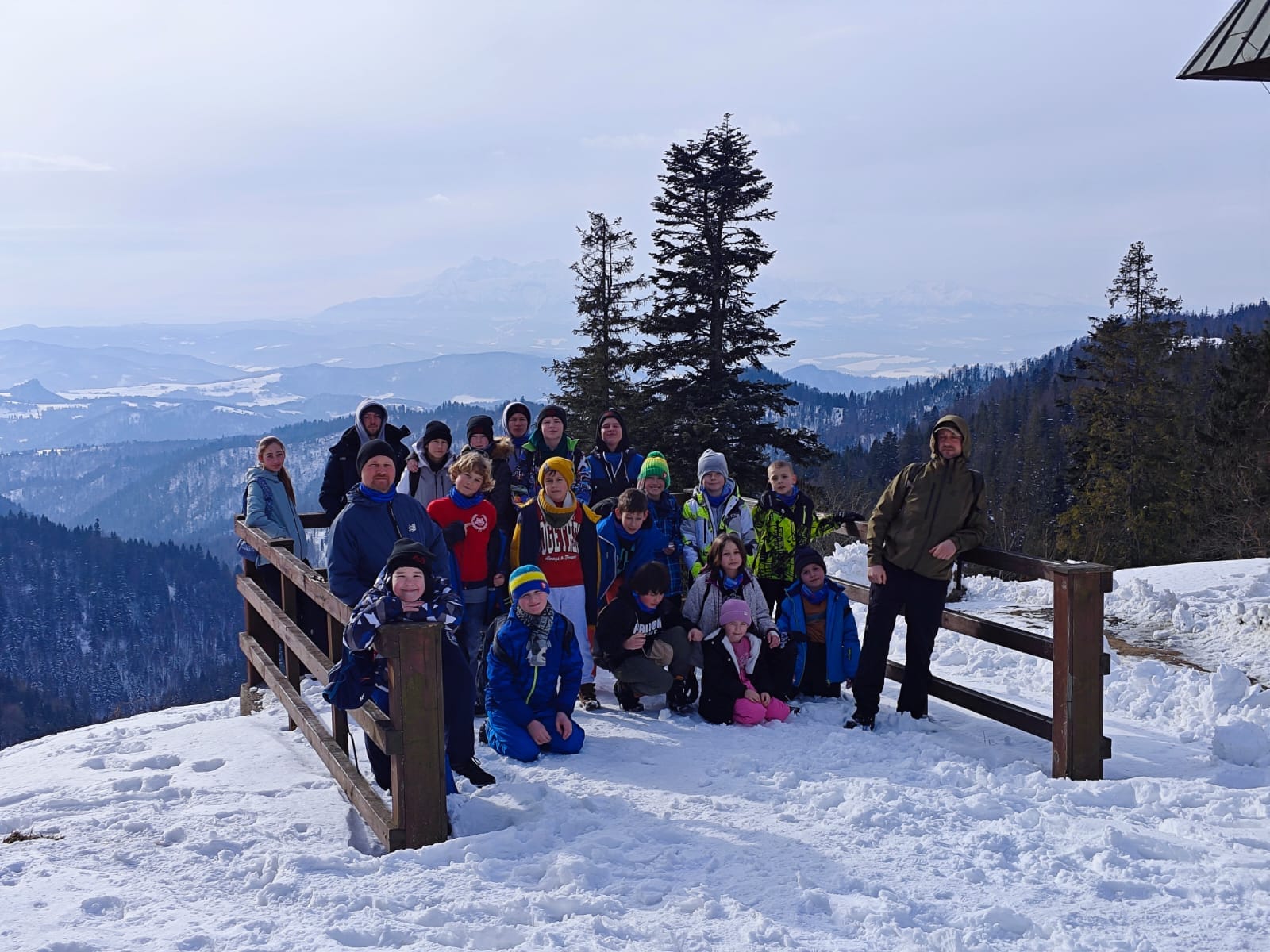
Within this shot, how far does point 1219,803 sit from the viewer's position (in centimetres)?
471

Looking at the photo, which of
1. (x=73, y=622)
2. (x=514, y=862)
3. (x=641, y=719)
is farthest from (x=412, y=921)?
(x=73, y=622)

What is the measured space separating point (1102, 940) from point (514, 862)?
91.4 inches

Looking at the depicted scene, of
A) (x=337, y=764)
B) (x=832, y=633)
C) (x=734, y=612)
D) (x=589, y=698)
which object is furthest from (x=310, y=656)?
(x=832, y=633)

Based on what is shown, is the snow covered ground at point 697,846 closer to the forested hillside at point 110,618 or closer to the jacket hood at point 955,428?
the jacket hood at point 955,428

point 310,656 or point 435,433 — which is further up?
point 435,433

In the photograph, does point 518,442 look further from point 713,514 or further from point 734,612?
point 734,612

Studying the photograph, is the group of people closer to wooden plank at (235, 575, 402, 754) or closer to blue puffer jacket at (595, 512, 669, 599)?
blue puffer jacket at (595, 512, 669, 599)

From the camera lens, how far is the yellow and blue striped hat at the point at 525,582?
18.7ft

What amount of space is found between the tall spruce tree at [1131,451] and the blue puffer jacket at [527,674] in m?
31.2

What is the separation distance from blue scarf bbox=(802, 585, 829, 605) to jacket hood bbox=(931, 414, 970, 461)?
138 cm

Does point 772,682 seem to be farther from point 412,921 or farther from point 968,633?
point 412,921

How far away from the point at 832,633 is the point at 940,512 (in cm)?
133

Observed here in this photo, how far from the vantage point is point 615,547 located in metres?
6.78

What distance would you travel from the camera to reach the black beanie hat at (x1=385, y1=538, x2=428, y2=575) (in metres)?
4.70
